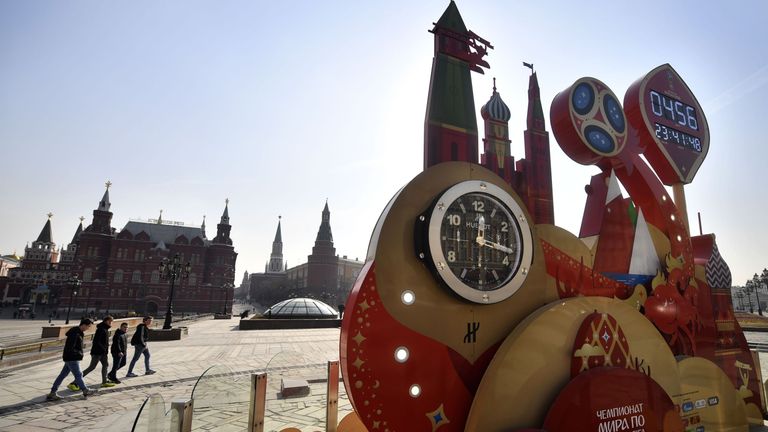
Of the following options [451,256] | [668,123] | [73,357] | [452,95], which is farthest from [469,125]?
[73,357]

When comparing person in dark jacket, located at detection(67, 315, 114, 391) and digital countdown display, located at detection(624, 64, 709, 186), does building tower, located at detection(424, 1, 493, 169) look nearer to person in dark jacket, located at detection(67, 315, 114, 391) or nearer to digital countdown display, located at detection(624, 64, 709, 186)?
digital countdown display, located at detection(624, 64, 709, 186)

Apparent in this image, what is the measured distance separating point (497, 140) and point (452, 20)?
1931mm

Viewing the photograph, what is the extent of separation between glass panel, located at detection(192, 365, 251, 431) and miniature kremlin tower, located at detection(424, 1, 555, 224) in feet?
11.6

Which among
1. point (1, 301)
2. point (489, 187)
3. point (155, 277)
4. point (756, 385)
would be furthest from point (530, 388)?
point (1, 301)

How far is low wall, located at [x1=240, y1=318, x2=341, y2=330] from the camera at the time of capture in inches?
1008

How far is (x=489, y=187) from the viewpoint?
4512 mm

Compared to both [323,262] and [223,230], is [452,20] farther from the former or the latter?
[323,262]

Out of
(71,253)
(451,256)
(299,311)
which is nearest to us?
(451,256)

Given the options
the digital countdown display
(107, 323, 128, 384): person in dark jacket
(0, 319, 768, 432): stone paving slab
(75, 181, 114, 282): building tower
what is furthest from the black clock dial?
(75, 181, 114, 282): building tower

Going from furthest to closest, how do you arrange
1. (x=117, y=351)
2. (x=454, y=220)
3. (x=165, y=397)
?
(x=117, y=351)
(x=165, y=397)
(x=454, y=220)

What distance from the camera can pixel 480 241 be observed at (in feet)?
14.0

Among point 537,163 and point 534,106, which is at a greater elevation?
point 534,106

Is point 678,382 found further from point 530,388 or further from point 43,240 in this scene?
point 43,240

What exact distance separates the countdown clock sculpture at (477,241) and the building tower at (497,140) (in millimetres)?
1301
